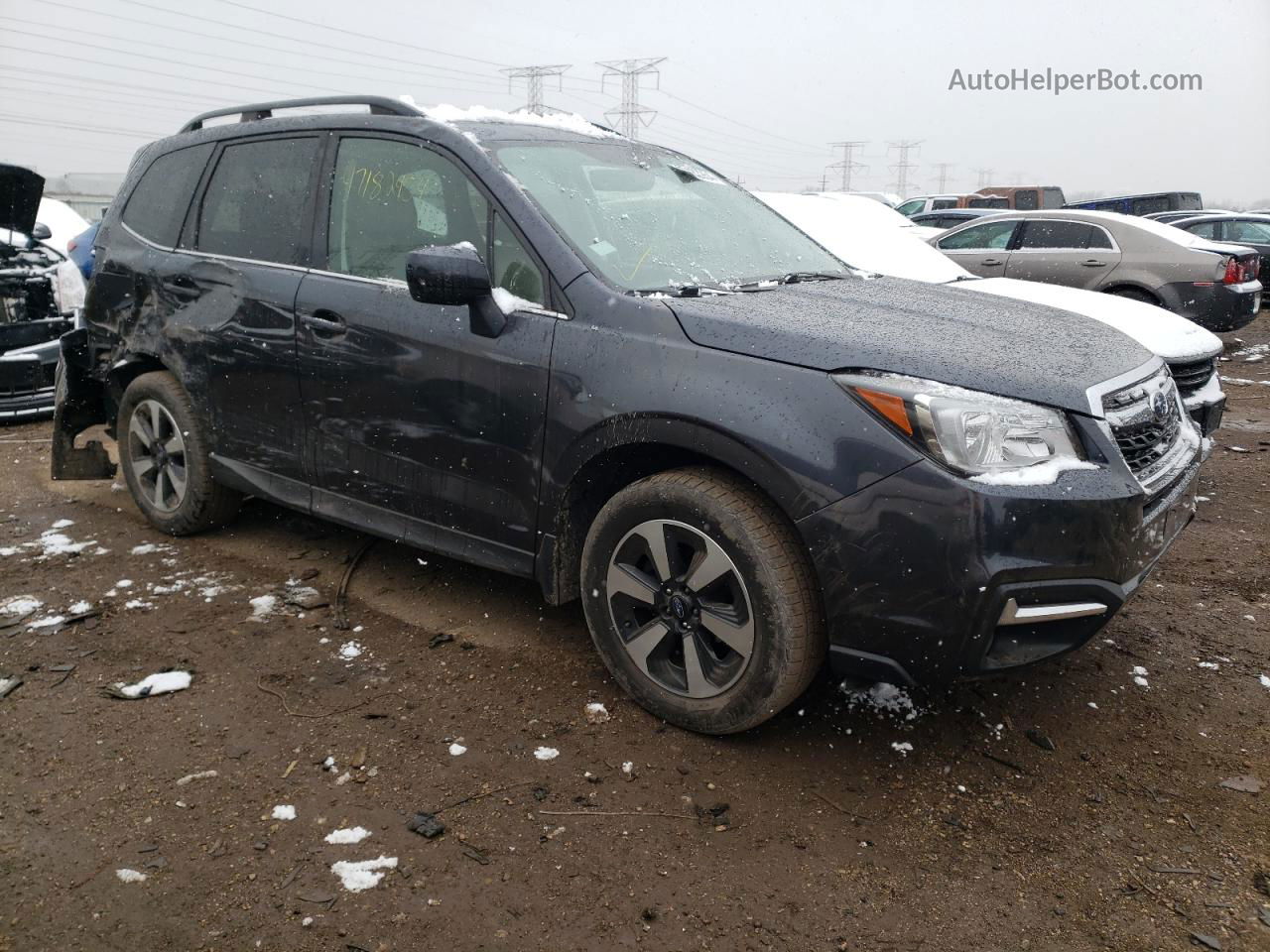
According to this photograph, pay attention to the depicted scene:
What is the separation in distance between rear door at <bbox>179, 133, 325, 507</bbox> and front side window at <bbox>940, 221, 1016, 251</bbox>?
8.92 metres

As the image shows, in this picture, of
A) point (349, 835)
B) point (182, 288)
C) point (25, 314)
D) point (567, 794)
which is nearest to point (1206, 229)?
point (182, 288)

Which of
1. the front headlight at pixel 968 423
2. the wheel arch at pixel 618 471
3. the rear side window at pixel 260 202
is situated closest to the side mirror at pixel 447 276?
the wheel arch at pixel 618 471

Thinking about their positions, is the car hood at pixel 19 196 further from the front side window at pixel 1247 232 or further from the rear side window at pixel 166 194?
the front side window at pixel 1247 232

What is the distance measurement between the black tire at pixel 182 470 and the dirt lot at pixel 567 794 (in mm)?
530

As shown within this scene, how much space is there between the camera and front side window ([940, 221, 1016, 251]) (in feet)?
36.1

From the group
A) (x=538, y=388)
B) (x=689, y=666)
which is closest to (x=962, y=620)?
(x=689, y=666)

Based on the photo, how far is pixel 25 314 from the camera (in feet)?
22.7

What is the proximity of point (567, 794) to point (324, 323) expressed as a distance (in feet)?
6.26

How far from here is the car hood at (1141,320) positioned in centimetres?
521

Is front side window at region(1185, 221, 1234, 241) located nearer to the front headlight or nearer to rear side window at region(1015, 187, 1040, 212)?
rear side window at region(1015, 187, 1040, 212)

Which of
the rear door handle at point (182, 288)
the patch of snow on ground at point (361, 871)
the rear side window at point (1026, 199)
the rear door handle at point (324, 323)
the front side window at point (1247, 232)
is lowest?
the patch of snow on ground at point (361, 871)

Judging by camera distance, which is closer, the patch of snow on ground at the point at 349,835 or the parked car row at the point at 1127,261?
the patch of snow on ground at the point at 349,835

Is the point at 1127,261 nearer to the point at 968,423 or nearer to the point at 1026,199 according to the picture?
the point at 968,423

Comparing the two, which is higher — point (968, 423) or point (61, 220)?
point (61, 220)
